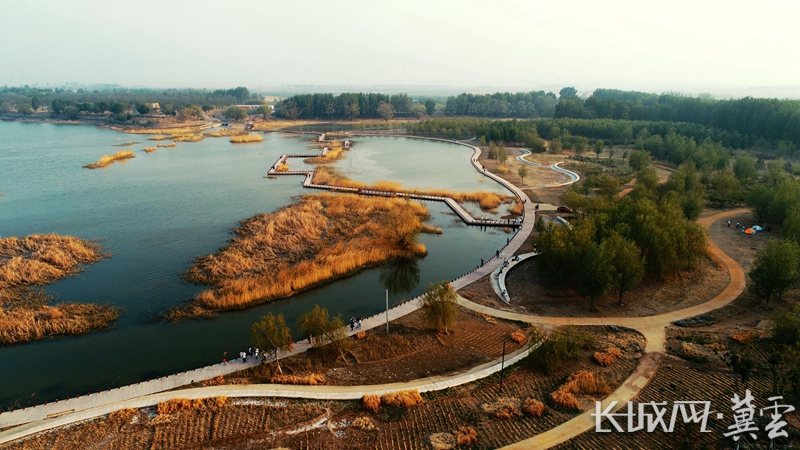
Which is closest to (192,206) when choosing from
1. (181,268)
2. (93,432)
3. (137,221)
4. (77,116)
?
(137,221)

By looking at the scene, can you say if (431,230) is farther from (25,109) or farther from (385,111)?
(25,109)

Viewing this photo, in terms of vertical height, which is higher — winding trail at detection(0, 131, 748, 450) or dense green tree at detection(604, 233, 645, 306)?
dense green tree at detection(604, 233, 645, 306)

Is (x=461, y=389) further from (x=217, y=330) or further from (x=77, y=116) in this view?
(x=77, y=116)

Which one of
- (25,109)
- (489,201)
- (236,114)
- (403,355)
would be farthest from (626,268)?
(25,109)

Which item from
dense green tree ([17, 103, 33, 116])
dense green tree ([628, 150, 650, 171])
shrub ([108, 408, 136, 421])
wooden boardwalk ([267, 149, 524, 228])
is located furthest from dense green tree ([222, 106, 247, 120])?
shrub ([108, 408, 136, 421])

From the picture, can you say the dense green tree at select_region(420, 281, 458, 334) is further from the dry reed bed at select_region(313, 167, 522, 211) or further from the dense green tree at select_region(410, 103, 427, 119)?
the dense green tree at select_region(410, 103, 427, 119)

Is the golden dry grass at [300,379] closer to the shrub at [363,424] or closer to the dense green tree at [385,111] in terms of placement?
the shrub at [363,424]
